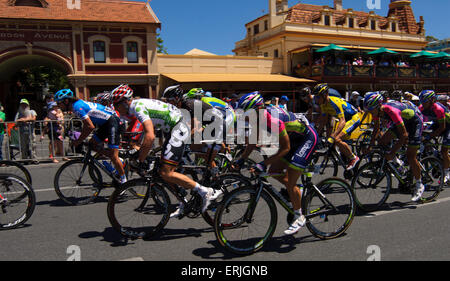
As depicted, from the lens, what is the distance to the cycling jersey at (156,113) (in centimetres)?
441

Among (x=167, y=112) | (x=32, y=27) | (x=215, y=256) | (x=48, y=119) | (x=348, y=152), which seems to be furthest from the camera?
(x=32, y=27)

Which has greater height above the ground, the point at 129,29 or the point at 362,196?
the point at 129,29

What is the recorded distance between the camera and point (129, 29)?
2328cm

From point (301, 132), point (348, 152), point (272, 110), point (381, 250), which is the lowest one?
point (381, 250)

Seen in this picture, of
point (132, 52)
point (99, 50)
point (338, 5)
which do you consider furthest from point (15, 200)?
point (338, 5)

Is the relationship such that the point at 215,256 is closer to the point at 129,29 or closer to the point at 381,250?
the point at 381,250

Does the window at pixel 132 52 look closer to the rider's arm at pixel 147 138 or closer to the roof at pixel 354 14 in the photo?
the roof at pixel 354 14

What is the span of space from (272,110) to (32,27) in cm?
2203

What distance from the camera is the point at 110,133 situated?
6098 millimetres

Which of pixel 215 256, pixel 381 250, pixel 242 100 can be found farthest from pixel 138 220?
pixel 381 250

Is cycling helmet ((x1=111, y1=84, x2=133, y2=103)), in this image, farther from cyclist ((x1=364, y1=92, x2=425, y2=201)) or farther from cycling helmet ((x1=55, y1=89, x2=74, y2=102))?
cyclist ((x1=364, y1=92, x2=425, y2=201))

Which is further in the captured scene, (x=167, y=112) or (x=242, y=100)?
(x=167, y=112)

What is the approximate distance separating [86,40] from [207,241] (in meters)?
21.6

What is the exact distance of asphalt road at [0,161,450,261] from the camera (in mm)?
3889
